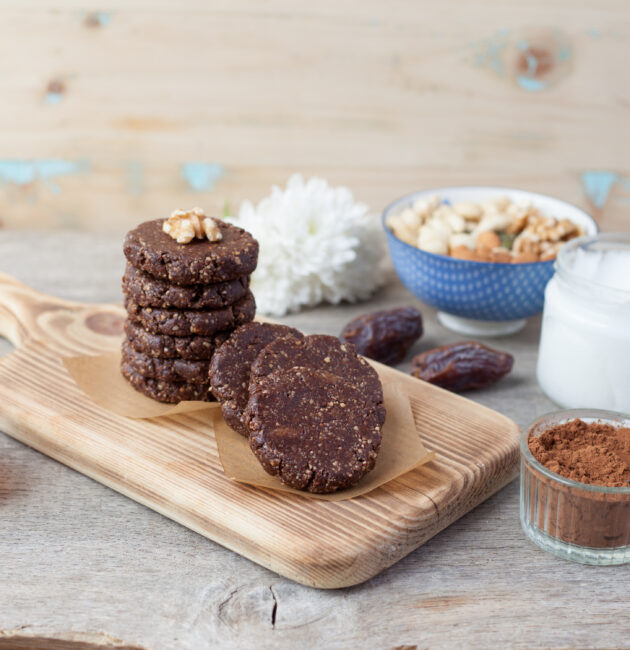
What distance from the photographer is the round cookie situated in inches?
72.6

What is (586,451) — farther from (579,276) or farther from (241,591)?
(241,591)

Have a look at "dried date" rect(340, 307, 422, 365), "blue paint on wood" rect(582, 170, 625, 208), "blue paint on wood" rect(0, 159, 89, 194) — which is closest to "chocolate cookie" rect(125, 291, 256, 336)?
"dried date" rect(340, 307, 422, 365)

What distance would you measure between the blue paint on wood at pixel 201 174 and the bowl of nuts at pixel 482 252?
1.30 metres

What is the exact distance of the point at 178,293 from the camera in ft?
5.77

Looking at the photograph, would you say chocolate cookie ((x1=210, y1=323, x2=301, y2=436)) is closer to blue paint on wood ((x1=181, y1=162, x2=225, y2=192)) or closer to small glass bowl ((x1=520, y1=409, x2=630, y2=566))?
small glass bowl ((x1=520, y1=409, x2=630, y2=566))

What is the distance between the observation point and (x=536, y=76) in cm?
339

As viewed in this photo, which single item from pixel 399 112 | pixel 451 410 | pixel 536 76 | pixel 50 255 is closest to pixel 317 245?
pixel 451 410

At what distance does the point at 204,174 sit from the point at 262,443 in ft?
7.52

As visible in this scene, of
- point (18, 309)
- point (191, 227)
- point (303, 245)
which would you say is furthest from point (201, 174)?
point (191, 227)

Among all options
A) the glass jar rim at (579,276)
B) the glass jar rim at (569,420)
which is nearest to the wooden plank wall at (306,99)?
the glass jar rim at (579,276)

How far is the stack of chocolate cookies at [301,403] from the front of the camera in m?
1.56

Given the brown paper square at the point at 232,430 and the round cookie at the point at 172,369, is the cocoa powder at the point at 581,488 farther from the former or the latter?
the round cookie at the point at 172,369

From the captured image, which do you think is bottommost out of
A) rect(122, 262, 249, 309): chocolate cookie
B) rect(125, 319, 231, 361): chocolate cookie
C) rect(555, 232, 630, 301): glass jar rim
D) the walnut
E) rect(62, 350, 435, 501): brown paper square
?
rect(62, 350, 435, 501): brown paper square

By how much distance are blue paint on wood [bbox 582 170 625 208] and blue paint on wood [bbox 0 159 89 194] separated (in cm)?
217
